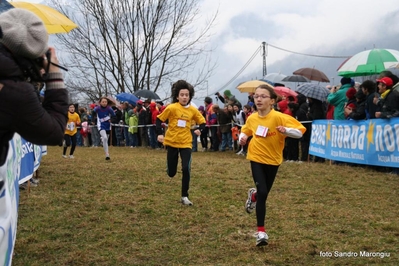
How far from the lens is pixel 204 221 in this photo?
23.3 ft

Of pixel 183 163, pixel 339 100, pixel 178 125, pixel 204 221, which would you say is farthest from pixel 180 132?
pixel 339 100

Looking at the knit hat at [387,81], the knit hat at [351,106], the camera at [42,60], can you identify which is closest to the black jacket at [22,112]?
the camera at [42,60]

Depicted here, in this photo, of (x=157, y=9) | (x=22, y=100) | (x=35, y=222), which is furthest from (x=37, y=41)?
(x=157, y=9)

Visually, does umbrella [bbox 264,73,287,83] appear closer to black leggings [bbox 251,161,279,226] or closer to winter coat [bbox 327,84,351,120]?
winter coat [bbox 327,84,351,120]

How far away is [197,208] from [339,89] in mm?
7504

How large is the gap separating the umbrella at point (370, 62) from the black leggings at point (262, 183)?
8.81 m

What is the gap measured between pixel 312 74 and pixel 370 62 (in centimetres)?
858

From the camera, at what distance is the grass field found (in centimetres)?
543

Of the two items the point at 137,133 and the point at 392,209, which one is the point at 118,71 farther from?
the point at 392,209

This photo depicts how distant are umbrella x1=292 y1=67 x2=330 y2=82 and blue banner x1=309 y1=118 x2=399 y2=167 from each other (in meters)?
8.12

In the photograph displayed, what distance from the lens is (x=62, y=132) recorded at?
2.80 m

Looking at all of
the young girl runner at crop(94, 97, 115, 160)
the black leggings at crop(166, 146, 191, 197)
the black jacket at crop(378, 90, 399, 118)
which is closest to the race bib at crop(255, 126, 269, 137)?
the black leggings at crop(166, 146, 191, 197)

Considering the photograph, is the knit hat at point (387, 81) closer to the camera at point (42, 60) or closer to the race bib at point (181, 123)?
the race bib at point (181, 123)

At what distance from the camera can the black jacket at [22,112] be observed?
8.35ft
